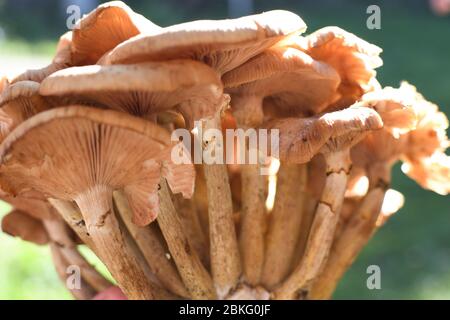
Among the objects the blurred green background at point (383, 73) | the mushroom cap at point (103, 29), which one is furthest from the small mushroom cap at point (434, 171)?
the blurred green background at point (383, 73)

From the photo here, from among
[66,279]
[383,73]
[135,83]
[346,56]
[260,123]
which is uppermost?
[135,83]

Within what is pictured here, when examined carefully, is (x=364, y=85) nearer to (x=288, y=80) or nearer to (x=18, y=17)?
(x=288, y=80)

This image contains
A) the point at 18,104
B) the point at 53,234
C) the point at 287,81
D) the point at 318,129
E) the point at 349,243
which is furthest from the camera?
the point at 53,234

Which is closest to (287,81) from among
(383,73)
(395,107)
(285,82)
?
(285,82)

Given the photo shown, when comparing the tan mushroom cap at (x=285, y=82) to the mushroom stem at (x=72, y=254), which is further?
the mushroom stem at (x=72, y=254)

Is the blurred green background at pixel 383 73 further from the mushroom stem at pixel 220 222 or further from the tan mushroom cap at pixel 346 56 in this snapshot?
the tan mushroom cap at pixel 346 56

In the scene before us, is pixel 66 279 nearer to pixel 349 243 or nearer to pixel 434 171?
pixel 349 243

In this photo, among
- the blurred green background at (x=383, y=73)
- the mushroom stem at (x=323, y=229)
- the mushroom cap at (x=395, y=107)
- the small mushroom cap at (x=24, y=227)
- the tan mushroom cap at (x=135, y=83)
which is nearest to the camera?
the tan mushroom cap at (x=135, y=83)
